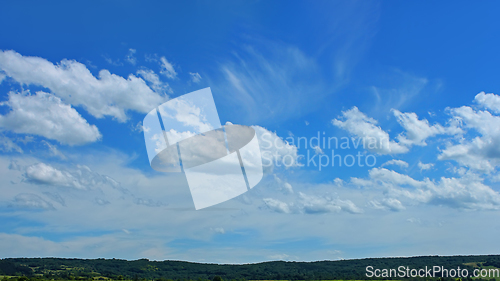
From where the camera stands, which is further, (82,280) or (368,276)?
(368,276)

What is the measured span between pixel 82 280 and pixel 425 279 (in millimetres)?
136032

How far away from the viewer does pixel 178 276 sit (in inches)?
7539

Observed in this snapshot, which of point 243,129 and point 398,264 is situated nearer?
point 243,129

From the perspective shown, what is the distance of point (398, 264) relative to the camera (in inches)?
7800

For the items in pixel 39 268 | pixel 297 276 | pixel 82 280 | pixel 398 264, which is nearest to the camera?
pixel 82 280

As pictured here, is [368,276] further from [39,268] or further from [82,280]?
[39,268]

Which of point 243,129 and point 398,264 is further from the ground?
point 243,129

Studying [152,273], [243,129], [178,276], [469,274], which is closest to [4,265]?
[152,273]

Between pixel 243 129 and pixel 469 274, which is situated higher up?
pixel 243 129

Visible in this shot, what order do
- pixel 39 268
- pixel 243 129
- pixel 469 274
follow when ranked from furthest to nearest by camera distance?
pixel 39 268 < pixel 469 274 < pixel 243 129

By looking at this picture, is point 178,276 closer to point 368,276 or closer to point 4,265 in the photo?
point 4,265

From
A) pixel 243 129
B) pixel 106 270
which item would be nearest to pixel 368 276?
pixel 106 270

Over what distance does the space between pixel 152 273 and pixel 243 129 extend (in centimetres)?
18409

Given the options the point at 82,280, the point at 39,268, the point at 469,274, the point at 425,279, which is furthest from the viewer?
the point at 39,268
